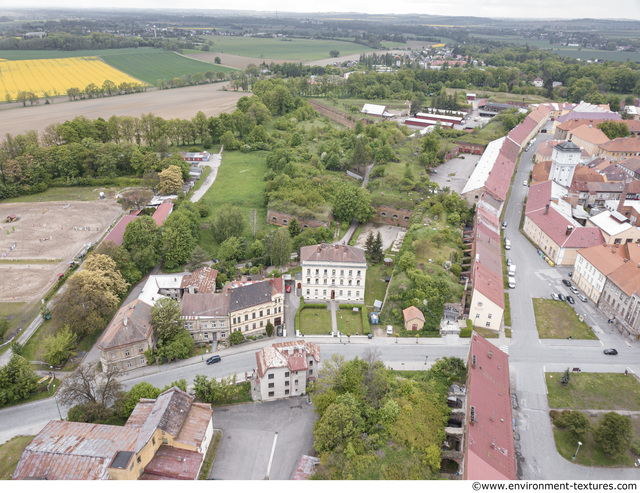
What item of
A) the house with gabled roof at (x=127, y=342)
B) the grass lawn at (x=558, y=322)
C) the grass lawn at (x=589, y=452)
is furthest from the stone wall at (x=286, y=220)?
the grass lawn at (x=589, y=452)

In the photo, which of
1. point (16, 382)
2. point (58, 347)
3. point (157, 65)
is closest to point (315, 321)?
point (58, 347)

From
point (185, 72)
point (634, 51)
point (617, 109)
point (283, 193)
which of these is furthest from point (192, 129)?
point (634, 51)

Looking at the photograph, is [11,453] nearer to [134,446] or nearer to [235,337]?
[134,446]

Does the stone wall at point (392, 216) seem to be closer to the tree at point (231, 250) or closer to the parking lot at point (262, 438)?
the tree at point (231, 250)

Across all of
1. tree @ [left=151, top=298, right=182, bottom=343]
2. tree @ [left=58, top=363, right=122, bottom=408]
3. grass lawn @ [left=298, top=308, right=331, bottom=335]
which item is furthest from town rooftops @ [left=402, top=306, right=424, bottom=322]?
tree @ [left=58, top=363, right=122, bottom=408]

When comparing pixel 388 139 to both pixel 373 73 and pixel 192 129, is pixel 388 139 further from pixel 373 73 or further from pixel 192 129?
pixel 373 73

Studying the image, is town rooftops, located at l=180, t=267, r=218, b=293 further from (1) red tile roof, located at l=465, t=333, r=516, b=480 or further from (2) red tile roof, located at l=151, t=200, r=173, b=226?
(1) red tile roof, located at l=465, t=333, r=516, b=480
